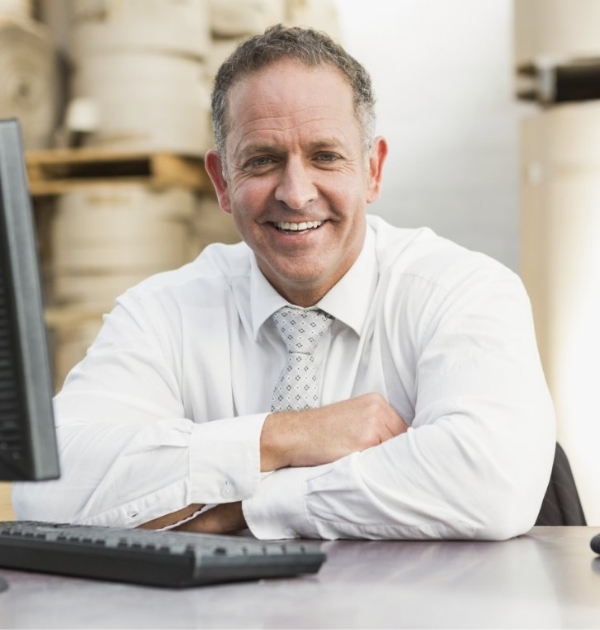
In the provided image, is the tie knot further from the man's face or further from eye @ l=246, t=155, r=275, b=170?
eye @ l=246, t=155, r=275, b=170

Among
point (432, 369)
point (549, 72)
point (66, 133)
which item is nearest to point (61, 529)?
point (432, 369)

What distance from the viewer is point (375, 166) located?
2223 millimetres

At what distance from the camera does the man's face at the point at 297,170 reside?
1978mm

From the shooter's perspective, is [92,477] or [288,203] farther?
[288,203]

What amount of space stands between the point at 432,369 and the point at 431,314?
16cm

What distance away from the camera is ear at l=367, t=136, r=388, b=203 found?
2.20 meters

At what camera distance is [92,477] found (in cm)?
173

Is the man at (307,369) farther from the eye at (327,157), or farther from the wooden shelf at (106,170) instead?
the wooden shelf at (106,170)

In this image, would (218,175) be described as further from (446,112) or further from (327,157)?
(446,112)

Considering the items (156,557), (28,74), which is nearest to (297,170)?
(156,557)

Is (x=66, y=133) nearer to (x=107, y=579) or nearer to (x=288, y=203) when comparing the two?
(x=288, y=203)

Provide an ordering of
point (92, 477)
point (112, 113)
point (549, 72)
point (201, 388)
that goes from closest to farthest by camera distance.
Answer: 1. point (92, 477)
2. point (201, 388)
3. point (549, 72)
4. point (112, 113)

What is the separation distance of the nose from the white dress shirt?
184mm

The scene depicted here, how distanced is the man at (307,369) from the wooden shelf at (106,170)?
154 centimetres
